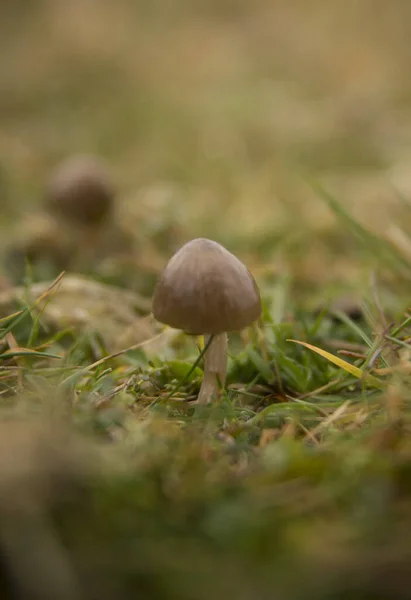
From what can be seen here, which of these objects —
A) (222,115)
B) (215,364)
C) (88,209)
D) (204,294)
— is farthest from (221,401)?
(222,115)

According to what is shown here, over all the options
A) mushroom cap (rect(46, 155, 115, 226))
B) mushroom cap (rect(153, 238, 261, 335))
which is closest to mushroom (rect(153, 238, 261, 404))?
mushroom cap (rect(153, 238, 261, 335))

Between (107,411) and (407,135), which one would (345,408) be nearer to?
(107,411)

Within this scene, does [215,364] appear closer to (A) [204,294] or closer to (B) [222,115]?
(A) [204,294]

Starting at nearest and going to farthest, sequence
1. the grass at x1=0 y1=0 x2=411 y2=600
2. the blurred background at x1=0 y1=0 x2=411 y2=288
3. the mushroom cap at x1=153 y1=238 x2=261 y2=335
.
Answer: the grass at x1=0 y1=0 x2=411 y2=600, the mushroom cap at x1=153 y1=238 x2=261 y2=335, the blurred background at x1=0 y1=0 x2=411 y2=288

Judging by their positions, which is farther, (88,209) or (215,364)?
(88,209)

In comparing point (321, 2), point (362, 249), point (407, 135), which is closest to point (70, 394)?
point (362, 249)

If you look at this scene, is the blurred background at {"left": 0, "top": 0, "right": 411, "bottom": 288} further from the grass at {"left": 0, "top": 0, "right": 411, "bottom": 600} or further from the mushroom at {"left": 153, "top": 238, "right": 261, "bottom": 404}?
the mushroom at {"left": 153, "top": 238, "right": 261, "bottom": 404}

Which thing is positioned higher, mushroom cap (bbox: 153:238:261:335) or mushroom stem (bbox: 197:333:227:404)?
mushroom cap (bbox: 153:238:261:335)
